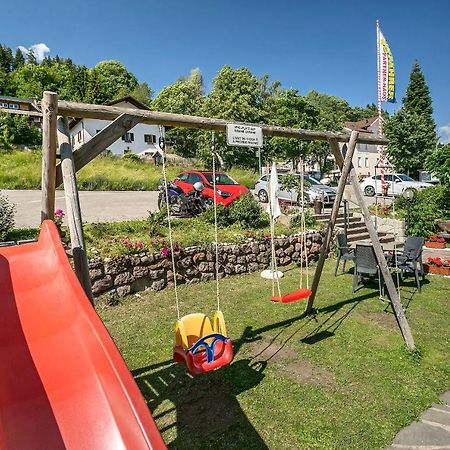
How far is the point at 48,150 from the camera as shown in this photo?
3441 mm

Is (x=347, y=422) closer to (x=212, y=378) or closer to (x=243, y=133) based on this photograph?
(x=212, y=378)

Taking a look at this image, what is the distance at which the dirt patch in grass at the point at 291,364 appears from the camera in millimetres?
4619

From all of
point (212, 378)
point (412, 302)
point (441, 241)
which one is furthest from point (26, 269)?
point (441, 241)

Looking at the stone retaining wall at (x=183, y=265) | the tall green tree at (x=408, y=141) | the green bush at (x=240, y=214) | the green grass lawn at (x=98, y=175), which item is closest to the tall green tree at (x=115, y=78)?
the green grass lawn at (x=98, y=175)

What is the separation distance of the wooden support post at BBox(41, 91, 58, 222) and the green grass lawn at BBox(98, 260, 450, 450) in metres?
2.47

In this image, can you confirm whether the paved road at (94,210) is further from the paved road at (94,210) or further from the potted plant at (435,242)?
the potted plant at (435,242)

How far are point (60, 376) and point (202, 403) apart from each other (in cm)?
232

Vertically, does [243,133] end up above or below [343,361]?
above

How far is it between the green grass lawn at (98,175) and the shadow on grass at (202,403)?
72.3 ft

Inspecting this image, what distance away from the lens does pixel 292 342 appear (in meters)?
5.67

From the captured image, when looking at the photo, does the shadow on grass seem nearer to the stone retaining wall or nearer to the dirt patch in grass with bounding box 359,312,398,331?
the dirt patch in grass with bounding box 359,312,398,331

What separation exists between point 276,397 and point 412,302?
465 centimetres

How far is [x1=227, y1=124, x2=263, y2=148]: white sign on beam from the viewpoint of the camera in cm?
486

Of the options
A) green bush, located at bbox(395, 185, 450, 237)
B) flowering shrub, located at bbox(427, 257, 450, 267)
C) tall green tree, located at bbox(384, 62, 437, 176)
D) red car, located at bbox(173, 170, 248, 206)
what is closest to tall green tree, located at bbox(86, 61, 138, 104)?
tall green tree, located at bbox(384, 62, 437, 176)
